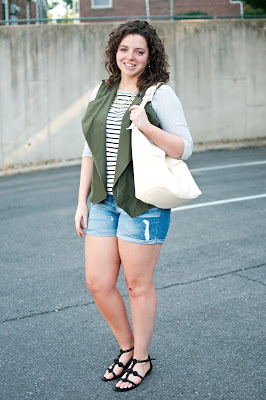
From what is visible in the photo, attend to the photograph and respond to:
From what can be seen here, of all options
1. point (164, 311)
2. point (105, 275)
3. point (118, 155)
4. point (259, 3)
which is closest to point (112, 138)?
point (118, 155)

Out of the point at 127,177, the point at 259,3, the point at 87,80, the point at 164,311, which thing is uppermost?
the point at 259,3

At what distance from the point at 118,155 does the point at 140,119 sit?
26 cm

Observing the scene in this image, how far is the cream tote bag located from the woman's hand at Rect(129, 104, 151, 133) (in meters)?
0.03

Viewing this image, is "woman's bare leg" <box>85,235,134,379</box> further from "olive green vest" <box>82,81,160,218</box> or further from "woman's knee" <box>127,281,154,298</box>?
"olive green vest" <box>82,81,160,218</box>

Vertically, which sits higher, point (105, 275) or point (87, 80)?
point (87, 80)

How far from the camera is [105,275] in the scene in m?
3.40

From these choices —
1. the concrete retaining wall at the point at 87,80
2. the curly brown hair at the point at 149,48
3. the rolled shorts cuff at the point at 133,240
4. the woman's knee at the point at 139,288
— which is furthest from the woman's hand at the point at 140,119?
the concrete retaining wall at the point at 87,80

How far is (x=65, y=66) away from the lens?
46.8 ft

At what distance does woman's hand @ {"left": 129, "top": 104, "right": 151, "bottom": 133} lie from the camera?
3.12 metres

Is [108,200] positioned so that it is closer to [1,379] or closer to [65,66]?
[1,379]

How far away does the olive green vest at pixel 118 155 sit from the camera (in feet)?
10.6

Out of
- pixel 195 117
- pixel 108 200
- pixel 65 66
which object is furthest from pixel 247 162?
pixel 108 200

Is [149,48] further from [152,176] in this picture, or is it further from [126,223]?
[126,223]

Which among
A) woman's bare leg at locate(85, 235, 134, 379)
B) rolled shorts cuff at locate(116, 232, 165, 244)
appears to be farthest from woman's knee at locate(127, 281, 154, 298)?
rolled shorts cuff at locate(116, 232, 165, 244)
